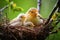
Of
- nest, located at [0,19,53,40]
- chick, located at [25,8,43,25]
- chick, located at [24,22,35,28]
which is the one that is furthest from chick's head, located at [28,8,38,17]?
nest, located at [0,19,53,40]

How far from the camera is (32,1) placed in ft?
6.64

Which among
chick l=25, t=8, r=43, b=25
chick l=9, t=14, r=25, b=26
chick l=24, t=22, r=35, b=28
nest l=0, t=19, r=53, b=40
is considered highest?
chick l=25, t=8, r=43, b=25

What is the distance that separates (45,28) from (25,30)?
0.13 meters

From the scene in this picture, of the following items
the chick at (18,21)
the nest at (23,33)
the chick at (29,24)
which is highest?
the chick at (18,21)

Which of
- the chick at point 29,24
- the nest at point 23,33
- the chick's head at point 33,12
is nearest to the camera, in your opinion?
the nest at point 23,33

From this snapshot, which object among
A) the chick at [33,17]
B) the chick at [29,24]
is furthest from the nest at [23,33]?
the chick at [33,17]

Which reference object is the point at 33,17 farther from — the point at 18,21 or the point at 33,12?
the point at 18,21

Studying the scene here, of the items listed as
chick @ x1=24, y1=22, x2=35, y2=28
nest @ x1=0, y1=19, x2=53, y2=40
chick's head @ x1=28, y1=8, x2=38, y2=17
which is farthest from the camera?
chick's head @ x1=28, y1=8, x2=38, y2=17

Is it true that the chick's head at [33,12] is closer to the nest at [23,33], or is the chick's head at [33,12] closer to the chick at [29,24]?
the chick at [29,24]

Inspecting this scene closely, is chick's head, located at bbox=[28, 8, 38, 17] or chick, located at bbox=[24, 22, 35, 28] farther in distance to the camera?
chick's head, located at bbox=[28, 8, 38, 17]

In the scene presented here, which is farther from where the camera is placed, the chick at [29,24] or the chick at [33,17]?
the chick at [33,17]

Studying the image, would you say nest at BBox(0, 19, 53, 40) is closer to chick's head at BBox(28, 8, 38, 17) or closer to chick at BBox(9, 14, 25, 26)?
chick at BBox(9, 14, 25, 26)

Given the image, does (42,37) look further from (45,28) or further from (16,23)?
(16,23)

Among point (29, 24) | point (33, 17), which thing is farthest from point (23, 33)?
point (33, 17)
